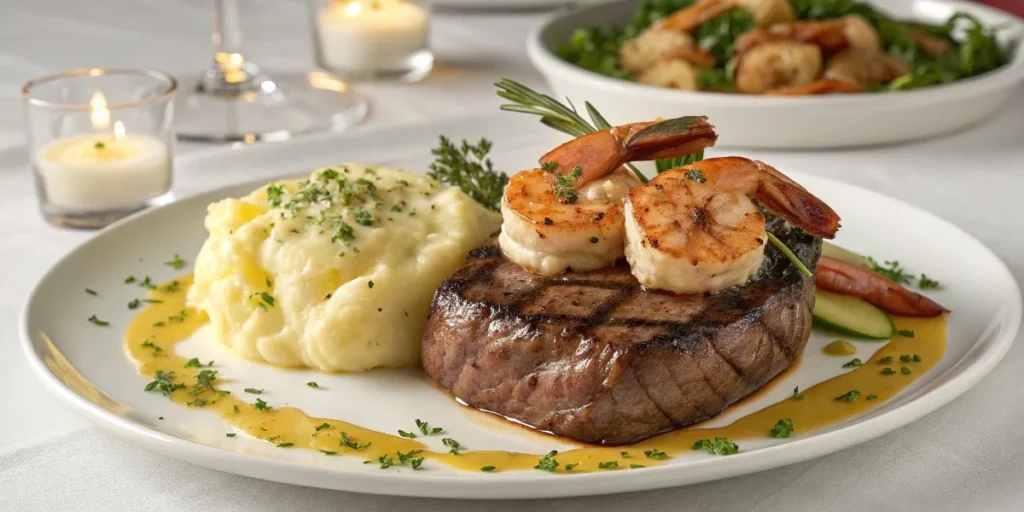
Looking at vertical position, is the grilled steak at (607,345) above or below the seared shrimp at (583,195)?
below

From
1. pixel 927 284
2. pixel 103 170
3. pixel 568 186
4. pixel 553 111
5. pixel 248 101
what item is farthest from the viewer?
pixel 248 101

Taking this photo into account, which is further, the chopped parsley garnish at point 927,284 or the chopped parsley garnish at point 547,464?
the chopped parsley garnish at point 927,284

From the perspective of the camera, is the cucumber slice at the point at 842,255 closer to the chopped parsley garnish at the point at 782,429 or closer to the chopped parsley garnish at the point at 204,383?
the chopped parsley garnish at the point at 782,429

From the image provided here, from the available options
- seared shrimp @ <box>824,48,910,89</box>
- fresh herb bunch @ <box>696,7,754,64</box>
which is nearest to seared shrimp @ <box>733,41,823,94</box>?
seared shrimp @ <box>824,48,910,89</box>

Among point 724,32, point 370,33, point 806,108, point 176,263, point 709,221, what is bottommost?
point 176,263

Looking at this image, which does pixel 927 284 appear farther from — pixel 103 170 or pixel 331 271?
pixel 103 170

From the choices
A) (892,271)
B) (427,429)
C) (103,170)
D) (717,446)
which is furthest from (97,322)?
(892,271)

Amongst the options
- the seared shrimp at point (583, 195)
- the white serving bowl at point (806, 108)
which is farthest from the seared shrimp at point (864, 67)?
the seared shrimp at point (583, 195)
